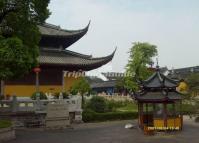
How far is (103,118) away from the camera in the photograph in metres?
33.5

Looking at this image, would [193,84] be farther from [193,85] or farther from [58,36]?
[58,36]

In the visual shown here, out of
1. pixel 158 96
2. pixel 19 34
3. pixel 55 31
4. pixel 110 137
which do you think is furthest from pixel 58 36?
pixel 110 137

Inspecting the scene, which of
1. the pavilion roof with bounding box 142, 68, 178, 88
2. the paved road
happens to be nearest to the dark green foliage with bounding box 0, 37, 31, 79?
the paved road

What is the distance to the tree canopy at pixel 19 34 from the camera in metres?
18.3

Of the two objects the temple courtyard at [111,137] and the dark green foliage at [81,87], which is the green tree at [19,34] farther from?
the dark green foliage at [81,87]

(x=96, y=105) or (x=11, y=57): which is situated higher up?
(x=11, y=57)

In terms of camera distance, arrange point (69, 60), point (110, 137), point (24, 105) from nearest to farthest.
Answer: point (110, 137)
point (24, 105)
point (69, 60)

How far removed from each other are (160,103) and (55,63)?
44.2ft

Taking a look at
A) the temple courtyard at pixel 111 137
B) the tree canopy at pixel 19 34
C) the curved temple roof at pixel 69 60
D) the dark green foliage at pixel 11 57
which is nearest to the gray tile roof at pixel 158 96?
the temple courtyard at pixel 111 137

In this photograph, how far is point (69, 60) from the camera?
1486 inches

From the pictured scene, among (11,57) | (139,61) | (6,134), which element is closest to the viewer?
(11,57)

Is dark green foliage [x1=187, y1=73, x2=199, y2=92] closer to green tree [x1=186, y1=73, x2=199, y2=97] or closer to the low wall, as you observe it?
green tree [x1=186, y1=73, x2=199, y2=97]

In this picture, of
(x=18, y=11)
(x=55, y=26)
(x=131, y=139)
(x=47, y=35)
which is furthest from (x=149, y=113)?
(x=55, y=26)

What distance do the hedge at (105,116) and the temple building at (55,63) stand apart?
5.61 m
